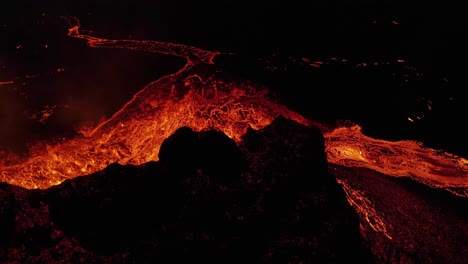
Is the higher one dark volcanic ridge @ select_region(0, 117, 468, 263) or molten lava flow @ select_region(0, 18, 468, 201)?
dark volcanic ridge @ select_region(0, 117, 468, 263)

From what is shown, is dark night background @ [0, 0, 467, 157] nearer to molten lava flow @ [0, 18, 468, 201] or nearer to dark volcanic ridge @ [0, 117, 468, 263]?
molten lava flow @ [0, 18, 468, 201]

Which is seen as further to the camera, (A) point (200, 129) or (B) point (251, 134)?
(A) point (200, 129)

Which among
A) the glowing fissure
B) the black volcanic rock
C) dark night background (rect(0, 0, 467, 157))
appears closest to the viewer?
the black volcanic rock

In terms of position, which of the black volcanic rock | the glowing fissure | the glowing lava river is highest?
the black volcanic rock

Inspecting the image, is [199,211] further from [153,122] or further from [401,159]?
[401,159]

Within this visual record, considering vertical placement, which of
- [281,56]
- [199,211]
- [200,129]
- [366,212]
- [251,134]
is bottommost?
[366,212]

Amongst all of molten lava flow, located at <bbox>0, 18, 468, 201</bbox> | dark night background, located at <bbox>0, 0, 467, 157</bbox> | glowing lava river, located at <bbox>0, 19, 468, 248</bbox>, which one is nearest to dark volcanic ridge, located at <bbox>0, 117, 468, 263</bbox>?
glowing lava river, located at <bbox>0, 19, 468, 248</bbox>

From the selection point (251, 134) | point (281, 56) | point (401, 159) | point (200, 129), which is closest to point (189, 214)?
point (251, 134)
